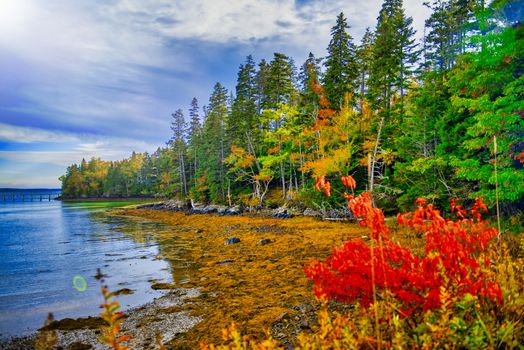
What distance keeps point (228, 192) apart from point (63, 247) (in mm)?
22019

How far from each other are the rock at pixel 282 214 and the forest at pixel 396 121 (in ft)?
4.36

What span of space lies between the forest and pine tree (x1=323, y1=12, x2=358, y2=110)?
0.09 meters

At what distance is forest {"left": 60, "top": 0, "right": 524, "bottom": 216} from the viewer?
463 inches

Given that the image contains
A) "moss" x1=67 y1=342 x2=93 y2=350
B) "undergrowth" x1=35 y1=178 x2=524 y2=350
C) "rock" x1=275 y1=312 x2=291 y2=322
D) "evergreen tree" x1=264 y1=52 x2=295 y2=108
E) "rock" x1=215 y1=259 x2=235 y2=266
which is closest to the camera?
"undergrowth" x1=35 y1=178 x2=524 y2=350

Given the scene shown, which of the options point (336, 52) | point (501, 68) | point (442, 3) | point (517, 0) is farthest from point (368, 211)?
point (442, 3)

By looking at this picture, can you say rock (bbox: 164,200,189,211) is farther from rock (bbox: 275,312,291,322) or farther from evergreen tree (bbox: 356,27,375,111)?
rock (bbox: 275,312,291,322)

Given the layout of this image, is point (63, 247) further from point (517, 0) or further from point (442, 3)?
point (442, 3)

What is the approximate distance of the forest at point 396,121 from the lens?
38.6 ft

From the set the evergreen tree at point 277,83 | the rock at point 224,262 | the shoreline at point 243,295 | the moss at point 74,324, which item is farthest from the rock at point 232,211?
the moss at point 74,324

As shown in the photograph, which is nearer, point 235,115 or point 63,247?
point 63,247

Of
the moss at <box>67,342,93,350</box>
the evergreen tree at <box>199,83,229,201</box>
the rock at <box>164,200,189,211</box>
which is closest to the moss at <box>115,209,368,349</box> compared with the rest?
the moss at <box>67,342,93,350</box>

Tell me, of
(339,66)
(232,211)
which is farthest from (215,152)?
(339,66)

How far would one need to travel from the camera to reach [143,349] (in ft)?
17.6

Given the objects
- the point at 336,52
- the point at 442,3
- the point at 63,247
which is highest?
the point at 442,3
